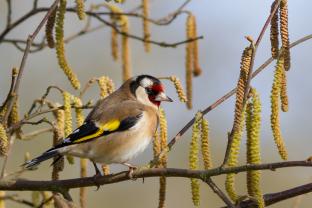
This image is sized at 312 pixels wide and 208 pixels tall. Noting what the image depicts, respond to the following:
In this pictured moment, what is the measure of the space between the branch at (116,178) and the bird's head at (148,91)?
1240 millimetres

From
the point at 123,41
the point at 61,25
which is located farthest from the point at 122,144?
the point at 61,25

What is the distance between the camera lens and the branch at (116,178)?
102 inches

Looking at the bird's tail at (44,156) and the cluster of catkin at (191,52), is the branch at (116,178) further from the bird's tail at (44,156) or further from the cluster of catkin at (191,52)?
the cluster of catkin at (191,52)

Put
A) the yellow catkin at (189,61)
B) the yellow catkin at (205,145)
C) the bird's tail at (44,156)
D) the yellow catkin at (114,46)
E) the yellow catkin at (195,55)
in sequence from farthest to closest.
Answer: the yellow catkin at (114,46) → the yellow catkin at (195,55) → the yellow catkin at (189,61) → the bird's tail at (44,156) → the yellow catkin at (205,145)

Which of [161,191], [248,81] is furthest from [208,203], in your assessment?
[248,81]

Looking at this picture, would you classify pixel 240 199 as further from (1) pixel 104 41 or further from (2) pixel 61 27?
(1) pixel 104 41

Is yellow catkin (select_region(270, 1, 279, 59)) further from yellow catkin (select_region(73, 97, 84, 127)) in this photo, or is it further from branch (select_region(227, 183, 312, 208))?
yellow catkin (select_region(73, 97, 84, 127))

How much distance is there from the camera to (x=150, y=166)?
10.1 ft

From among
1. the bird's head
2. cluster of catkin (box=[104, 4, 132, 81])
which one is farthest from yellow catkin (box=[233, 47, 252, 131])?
the bird's head

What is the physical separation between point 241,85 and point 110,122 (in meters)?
1.75

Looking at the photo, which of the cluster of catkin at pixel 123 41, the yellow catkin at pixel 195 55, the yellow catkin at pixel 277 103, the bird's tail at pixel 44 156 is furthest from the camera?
the cluster of catkin at pixel 123 41

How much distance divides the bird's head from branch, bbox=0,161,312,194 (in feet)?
4.07

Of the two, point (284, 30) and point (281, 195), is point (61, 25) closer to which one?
point (284, 30)

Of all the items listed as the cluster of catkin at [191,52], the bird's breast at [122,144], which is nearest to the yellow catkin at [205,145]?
the cluster of catkin at [191,52]
